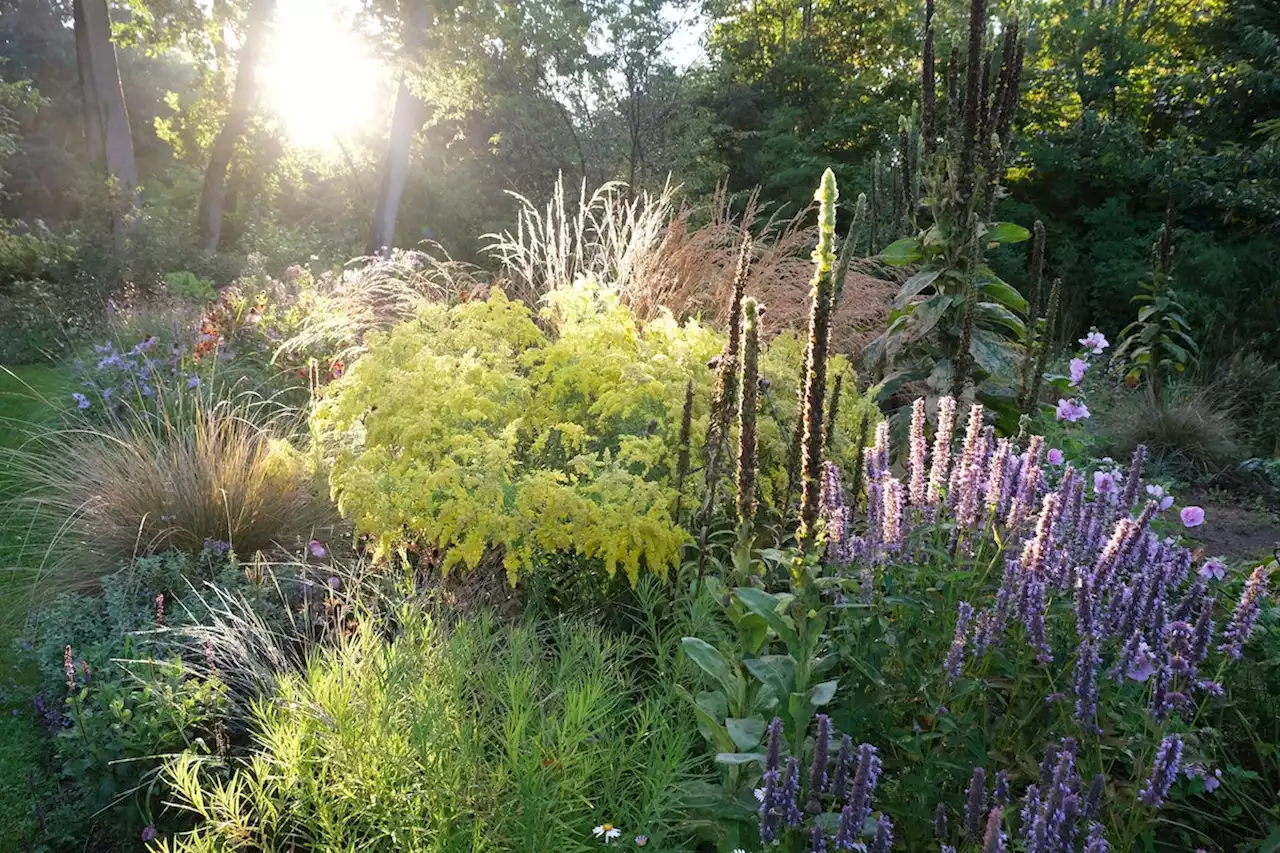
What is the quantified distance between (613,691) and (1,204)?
27.5 m

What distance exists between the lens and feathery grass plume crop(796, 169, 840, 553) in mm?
1524

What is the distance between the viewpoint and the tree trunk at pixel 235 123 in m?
14.3

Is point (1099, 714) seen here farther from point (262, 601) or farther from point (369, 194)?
point (369, 194)

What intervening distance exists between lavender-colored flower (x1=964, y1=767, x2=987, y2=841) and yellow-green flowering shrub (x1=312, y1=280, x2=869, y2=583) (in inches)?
47.9

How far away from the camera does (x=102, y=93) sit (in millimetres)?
14086

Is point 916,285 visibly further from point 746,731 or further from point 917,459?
point 746,731

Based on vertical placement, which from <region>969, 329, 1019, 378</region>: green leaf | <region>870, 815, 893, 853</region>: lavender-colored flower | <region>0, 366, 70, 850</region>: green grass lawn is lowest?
<region>0, 366, 70, 850</region>: green grass lawn

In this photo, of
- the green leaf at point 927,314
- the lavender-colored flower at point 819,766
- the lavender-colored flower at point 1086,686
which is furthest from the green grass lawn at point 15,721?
the green leaf at point 927,314

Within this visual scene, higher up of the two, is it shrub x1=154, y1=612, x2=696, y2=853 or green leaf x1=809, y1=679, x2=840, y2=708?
green leaf x1=809, y1=679, x2=840, y2=708

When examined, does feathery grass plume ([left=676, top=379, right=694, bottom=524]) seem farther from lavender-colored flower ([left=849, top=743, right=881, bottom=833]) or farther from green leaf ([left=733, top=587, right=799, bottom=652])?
lavender-colored flower ([left=849, top=743, right=881, bottom=833])

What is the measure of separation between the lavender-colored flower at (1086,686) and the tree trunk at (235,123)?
16257 mm

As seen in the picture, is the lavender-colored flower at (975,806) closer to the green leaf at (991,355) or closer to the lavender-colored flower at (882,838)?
the lavender-colored flower at (882,838)

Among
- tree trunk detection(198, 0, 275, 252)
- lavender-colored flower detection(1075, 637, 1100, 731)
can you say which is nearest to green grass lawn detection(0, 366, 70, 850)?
lavender-colored flower detection(1075, 637, 1100, 731)

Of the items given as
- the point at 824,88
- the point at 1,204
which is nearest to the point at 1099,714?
the point at 824,88
